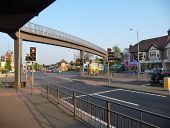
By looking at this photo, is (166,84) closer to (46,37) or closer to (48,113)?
(48,113)

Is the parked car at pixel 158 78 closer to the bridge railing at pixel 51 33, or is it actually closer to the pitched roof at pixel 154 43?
the bridge railing at pixel 51 33

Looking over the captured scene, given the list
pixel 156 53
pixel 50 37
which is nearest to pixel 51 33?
pixel 50 37

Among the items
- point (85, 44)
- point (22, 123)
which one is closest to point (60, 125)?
point (22, 123)

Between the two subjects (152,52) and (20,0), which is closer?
(20,0)

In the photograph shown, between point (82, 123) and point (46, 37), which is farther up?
point (46, 37)

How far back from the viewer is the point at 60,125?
34.0 feet

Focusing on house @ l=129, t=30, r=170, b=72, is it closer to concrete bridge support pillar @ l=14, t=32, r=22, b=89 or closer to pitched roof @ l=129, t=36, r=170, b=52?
pitched roof @ l=129, t=36, r=170, b=52

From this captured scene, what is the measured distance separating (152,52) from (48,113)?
67.3m

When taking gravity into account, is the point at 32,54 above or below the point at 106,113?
above

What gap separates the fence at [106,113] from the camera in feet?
23.7

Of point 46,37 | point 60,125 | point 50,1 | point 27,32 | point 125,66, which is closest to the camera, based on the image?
point 60,125

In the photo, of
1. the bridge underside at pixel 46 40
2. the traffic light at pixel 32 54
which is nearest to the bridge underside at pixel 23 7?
the traffic light at pixel 32 54

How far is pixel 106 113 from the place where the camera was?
909 cm

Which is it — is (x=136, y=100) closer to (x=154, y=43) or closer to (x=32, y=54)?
(x=32, y=54)
